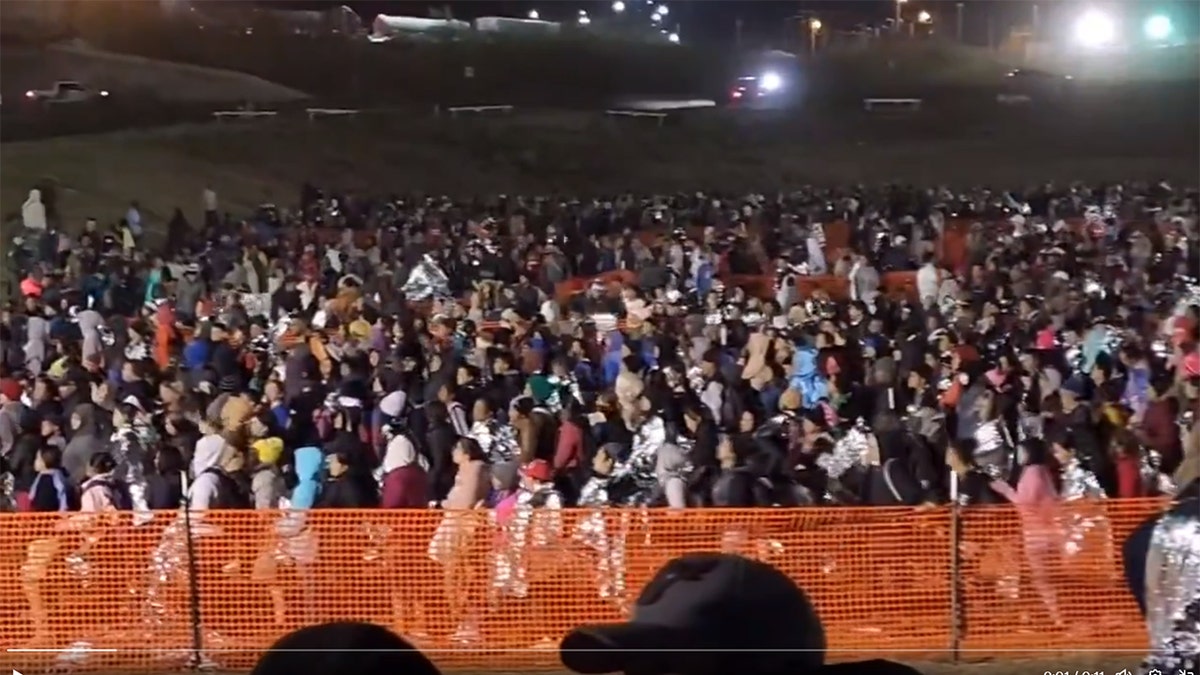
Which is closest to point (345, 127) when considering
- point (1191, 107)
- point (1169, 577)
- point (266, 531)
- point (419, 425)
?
point (419, 425)

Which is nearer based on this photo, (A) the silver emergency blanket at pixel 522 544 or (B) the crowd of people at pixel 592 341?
(A) the silver emergency blanket at pixel 522 544

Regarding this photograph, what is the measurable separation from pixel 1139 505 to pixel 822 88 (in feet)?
6.03

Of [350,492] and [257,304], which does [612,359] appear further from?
[257,304]

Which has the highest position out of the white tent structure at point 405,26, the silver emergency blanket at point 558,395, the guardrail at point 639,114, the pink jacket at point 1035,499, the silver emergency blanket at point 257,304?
the white tent structure at point 405,26

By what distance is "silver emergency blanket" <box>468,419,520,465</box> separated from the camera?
491 cm

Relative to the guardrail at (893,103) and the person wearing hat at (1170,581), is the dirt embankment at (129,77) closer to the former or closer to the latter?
the guardrail at (893,103)

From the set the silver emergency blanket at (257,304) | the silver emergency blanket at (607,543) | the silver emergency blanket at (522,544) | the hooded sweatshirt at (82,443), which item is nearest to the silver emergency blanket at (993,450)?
the silver emergency blanket at (607,543)

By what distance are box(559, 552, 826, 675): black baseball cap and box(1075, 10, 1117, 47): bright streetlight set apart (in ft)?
13.4

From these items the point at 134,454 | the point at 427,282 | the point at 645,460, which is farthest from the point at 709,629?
the point at 134,454

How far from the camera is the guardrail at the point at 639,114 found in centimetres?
492

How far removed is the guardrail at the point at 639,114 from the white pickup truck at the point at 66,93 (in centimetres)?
189

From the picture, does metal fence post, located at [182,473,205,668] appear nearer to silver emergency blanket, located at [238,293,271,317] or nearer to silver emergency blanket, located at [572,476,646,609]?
silver emergency blanket, located at [238,293,271,317]

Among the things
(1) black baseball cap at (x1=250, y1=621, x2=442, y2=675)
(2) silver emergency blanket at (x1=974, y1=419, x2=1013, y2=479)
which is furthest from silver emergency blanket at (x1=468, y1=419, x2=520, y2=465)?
(1) black baseball cap at (x1=250, y1=621, x2=442, y2=675)

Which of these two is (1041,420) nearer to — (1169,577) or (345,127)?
(345,127)
